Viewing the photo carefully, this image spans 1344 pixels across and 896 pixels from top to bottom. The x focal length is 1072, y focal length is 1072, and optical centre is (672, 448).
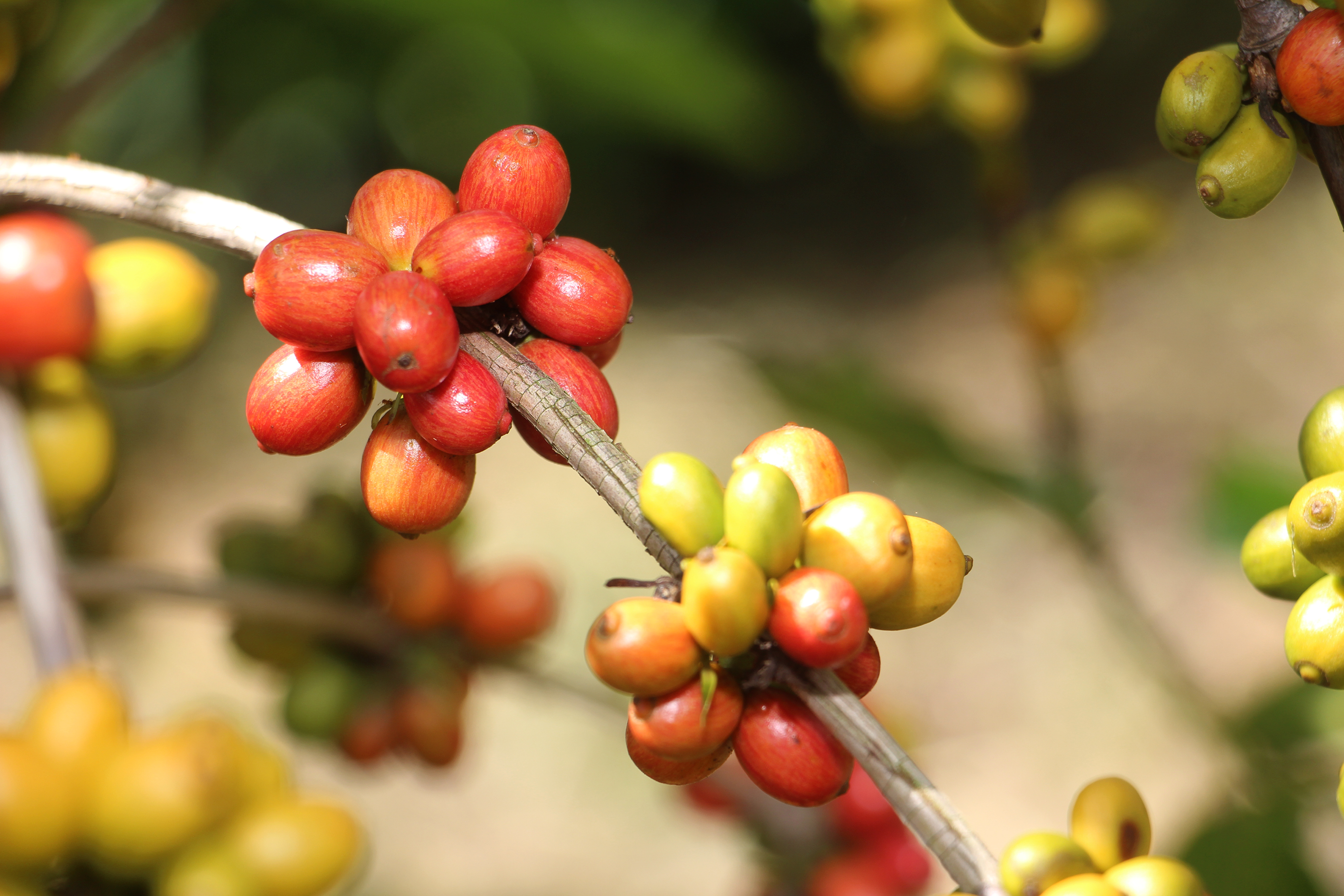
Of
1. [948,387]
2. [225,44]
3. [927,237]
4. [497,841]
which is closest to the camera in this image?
[497,841]

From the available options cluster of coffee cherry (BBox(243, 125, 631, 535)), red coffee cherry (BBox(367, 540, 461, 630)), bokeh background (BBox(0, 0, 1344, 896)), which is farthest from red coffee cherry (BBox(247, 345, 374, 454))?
bokeh background (BBox(0, 0, 1344, 896))

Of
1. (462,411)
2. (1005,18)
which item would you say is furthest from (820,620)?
(1005,18)

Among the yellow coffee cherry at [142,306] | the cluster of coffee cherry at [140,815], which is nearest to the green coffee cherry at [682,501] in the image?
the cluster of coffee cherry at [140,815]

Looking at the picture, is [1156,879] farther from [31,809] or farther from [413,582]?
[413,582]

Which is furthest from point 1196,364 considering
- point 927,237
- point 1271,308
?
point 927,237

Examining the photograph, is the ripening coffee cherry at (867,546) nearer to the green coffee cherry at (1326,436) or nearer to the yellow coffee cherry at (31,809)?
the green coffee cherry at (1326,436)

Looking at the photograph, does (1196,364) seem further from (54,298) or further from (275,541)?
(54,298)
